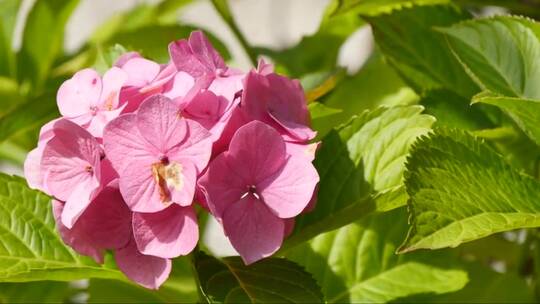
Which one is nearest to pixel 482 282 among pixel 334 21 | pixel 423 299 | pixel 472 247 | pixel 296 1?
pixel 423 299

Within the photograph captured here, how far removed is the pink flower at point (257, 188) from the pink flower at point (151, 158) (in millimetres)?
15

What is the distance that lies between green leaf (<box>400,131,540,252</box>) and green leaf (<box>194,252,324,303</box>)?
0.46ft

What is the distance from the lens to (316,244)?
96 centimetres

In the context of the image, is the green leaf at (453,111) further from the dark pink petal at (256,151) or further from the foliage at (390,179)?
the dark pink petal at (256,151)

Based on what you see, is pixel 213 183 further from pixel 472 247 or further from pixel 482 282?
pixel 472 247

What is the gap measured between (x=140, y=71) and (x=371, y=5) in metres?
0.32

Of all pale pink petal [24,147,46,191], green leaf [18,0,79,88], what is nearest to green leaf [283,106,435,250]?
pale pink petal [24,147,46,191]

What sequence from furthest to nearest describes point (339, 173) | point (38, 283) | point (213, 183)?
point (38, 283) → point (339, 173) → point (213, 183)

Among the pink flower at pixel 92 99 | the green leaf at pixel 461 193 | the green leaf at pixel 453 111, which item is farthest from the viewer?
the green leaf at pixel 453 111

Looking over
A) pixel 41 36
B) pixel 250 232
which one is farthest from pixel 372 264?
pixel 41 36

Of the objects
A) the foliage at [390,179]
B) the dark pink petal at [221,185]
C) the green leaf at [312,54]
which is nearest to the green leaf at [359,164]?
the foliage at [390,179]

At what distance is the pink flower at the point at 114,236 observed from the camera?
0.71 metres

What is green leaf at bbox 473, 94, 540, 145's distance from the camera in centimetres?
67

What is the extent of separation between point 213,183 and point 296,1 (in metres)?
2.59
